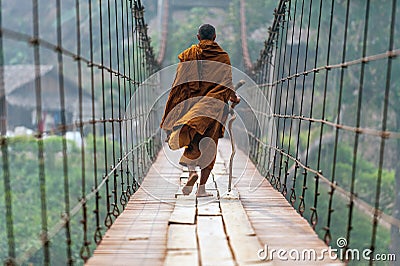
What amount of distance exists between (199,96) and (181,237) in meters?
0.80

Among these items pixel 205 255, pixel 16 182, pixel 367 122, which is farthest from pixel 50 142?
pixel 205 255

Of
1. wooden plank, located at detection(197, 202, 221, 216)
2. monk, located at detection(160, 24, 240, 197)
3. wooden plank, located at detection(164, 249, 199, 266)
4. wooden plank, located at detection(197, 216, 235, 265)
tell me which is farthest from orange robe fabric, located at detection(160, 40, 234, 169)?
wooden plank, located at detection(164, 249, 199, 266)

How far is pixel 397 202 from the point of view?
→ 8.94 m

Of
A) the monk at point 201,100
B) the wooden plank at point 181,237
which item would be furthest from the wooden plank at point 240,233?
the monk at point 201,100

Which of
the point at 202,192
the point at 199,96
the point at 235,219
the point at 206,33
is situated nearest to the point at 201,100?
the point at 199,96

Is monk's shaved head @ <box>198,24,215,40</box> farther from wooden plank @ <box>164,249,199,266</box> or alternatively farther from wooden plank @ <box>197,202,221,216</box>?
wooden plank @ <box>164,249,199,266</box>

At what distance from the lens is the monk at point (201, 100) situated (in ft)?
7.43

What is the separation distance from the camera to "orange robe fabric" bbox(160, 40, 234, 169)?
2.26m

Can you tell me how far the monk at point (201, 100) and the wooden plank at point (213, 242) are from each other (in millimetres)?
425

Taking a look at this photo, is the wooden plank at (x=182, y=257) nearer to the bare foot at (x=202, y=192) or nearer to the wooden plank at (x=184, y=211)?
the wooden plank at (x=184, y=211)

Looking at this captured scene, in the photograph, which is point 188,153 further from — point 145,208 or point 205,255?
point 205,255

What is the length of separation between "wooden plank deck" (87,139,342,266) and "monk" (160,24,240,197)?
0.73 feet

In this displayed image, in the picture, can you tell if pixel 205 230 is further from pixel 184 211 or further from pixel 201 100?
pixel 201 100

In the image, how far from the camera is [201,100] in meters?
2.29
